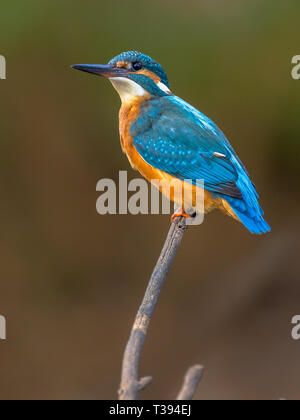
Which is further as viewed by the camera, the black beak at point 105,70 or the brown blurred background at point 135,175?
the brown blurred background at point 135,175

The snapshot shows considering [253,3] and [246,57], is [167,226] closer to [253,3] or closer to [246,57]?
[246,57]

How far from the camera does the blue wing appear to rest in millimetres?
2057

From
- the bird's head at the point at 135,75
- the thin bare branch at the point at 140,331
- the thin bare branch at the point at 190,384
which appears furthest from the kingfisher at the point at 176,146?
the thin bare branch at the point at 190,384

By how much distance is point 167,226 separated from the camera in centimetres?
338

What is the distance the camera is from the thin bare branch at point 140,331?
3.48 feet

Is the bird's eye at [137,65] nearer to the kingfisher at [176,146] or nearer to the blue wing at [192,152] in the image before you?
the kingfisher at [176,146]

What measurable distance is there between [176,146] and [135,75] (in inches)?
11.3

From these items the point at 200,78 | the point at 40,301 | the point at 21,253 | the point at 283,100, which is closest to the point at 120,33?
the point at 200,78

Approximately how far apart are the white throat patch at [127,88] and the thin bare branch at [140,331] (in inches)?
20.8

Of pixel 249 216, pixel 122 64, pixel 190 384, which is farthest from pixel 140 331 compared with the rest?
pixel 122 64

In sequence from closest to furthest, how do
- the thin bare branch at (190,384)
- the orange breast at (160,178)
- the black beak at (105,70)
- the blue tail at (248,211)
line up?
the thin bare branch at (190,384) < the black beak at (105,70) < the blue tail at (248,211) < the orange breast at (160,178)

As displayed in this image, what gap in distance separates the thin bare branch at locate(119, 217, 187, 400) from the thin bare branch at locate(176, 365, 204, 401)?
0.08 metres

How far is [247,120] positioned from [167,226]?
0.74 meters

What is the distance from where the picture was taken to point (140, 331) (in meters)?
1.28
